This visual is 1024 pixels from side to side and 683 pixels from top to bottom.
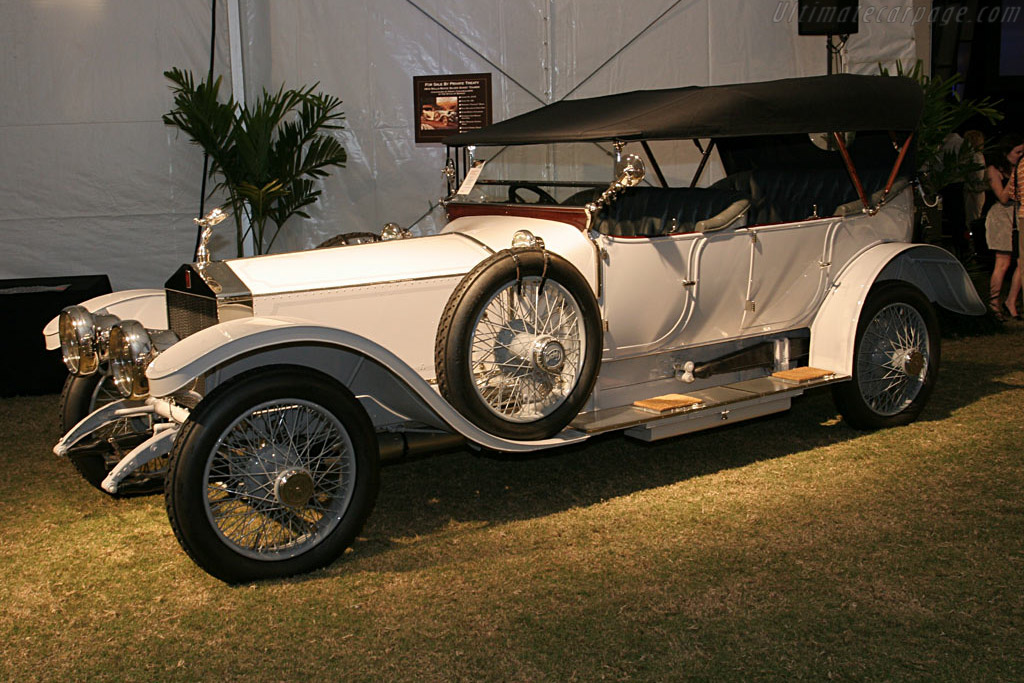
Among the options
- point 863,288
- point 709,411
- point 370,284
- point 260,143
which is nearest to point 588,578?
point 709,411

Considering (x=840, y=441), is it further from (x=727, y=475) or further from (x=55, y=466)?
(x=55, y=466)

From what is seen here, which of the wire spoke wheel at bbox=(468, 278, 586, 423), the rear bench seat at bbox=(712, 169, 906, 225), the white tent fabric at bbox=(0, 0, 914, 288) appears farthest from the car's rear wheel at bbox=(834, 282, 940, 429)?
the white tent fabric at bbox=(0, 0, 914, 288)

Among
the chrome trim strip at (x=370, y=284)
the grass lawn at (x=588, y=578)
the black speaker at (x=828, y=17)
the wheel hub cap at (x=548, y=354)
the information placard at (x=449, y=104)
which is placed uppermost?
the black speaker at (x=828, y=17)

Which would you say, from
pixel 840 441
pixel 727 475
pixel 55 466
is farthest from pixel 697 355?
pixel 55 466

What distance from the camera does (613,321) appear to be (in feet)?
13.9

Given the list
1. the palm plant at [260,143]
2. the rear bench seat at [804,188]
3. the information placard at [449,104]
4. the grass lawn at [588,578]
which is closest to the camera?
the grass lawn at [588,578]

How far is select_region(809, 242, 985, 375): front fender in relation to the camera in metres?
4.85

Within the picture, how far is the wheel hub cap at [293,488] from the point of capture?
3336 millimetres

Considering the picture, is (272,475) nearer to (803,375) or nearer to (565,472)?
(565,472)

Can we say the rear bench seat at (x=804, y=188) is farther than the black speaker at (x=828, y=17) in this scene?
No

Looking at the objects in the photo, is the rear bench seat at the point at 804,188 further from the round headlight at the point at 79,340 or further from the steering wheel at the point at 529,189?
the round headlight at the point at 79,340

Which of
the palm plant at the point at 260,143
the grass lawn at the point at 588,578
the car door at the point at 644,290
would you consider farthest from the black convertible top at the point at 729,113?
the palm plant at the point at 260,143

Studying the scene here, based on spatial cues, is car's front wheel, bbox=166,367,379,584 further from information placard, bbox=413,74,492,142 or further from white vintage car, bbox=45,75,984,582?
information placard, bbox=413,74,492,142

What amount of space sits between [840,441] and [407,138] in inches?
169
